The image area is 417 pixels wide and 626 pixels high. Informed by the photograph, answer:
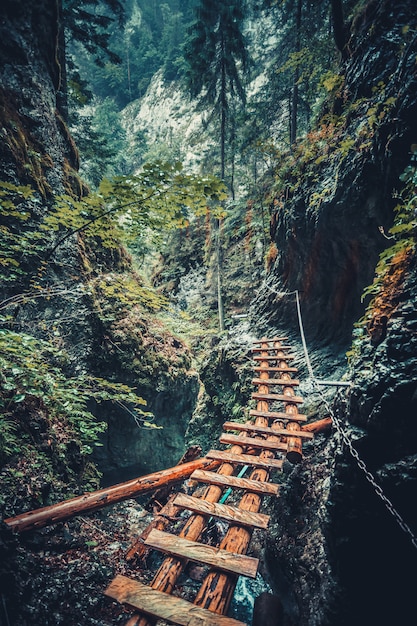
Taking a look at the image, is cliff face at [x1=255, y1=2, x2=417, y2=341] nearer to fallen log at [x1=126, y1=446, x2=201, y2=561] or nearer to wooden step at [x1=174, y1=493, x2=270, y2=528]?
fallen log at [x1=126, y1=446, x2=201, y2=561]

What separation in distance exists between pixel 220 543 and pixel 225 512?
0.91ft

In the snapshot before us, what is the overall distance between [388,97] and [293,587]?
24.9ft

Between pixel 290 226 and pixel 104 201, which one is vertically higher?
pixel 290 226

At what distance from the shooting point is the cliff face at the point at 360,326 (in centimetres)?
248

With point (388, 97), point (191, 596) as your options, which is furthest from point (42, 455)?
point (388, 97)

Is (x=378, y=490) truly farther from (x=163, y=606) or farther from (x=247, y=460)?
(x=163, y=606)

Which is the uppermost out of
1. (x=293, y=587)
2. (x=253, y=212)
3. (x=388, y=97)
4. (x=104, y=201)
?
(x=253, y=212)

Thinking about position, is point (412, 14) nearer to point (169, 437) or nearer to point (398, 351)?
point (398, 351)

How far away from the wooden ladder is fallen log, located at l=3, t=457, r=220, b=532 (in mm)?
950

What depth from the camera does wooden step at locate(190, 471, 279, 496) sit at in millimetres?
3311

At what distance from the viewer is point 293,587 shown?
3826 millimetres

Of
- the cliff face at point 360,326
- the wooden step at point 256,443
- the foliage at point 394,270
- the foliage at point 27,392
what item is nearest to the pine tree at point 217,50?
the cliff face at point 360,326

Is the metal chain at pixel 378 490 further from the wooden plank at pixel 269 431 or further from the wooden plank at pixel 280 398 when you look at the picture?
the wooden plank at pixel 280 398

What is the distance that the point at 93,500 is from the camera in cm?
378
